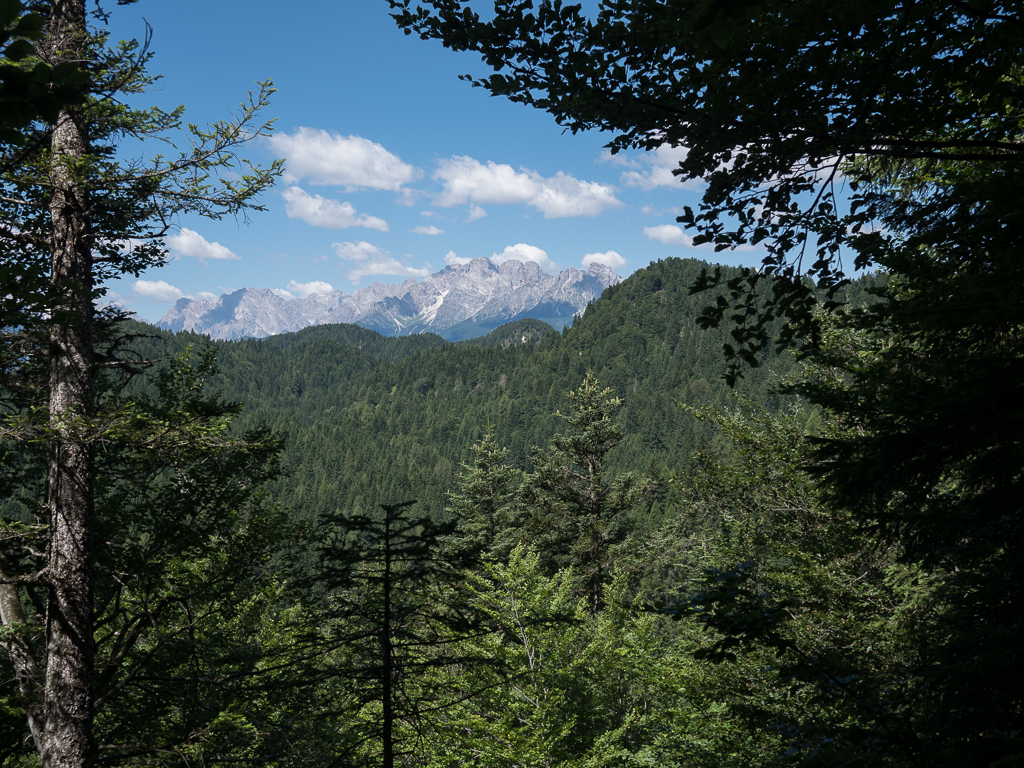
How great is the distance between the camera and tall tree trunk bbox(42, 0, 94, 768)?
16.3 ft

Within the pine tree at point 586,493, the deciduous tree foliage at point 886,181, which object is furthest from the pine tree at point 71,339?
the pine tree at point 586,493

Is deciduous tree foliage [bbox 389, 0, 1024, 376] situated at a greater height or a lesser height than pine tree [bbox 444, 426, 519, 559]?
greater

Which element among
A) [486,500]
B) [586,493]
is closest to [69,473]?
[586,493]

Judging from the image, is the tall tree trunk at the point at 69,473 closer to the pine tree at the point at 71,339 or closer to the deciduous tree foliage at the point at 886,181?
the pine tree at the point at 71,339

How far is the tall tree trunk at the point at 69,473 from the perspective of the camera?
16.3 feet

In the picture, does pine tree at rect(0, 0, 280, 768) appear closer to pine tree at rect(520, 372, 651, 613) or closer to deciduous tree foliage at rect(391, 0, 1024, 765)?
deciduous tree foliage at rect(391, 0, 1024, 765)

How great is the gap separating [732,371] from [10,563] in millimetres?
7198

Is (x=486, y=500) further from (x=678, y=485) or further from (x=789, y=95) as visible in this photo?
(x=789, y=95)

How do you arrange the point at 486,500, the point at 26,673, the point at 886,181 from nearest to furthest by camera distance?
the point at 886,181
the point at 26,673
the point at 486,500

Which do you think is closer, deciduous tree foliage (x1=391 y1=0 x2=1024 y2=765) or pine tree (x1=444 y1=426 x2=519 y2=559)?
deciduous tree foliage (x1=391 y1=0 x2=1024 y2=765)

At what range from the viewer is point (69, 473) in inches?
203

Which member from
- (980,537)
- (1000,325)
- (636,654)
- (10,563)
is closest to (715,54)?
(1000,325)

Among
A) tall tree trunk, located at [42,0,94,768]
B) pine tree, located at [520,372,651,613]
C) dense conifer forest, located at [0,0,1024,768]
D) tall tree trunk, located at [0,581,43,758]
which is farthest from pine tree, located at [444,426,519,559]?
tall tree trunk, located at [42,0,94,768]

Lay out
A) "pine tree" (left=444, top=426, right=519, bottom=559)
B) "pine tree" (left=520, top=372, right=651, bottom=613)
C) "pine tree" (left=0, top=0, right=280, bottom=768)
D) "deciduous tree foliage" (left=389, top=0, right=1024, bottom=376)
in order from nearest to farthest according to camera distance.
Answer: "deciduous tree foliage" (left=389, top=0, right=1024, bottom=376) < "pine tree" (left=0, top=0, right=280, bottom=768) < "pine tree" (left=520, top=372, right=651, bottom=613) < "pine tree" (left=444, top=426, right=519, bottom=559)
